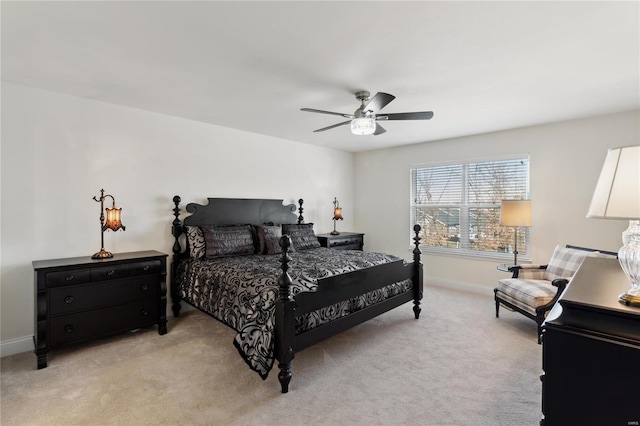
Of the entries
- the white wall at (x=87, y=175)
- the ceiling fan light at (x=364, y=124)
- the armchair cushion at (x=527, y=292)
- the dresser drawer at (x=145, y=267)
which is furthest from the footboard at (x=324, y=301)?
the white wall at (x=87, y=175)

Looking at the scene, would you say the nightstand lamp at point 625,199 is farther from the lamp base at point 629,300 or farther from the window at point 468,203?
the window at point 468,203

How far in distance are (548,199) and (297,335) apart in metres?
3.89

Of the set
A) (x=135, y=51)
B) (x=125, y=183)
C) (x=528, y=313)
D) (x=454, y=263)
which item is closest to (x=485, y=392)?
(x=528, y=313)

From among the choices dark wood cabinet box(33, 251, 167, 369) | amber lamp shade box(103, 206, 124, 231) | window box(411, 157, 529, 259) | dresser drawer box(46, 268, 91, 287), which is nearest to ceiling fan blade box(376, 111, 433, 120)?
window box(411, 157, 529, 259)

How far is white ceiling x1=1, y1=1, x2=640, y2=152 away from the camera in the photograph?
182 cm

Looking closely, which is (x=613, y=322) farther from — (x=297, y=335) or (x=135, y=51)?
(x=135, y=51)

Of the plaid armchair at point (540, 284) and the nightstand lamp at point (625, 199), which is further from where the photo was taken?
the plaid armchair at point (540, 284)

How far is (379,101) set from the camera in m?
2.53

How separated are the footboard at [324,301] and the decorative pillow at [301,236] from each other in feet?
4.85

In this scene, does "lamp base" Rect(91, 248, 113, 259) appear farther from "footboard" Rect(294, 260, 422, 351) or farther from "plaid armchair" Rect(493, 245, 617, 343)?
"plaid armchair" Rect(493, 245, 617, 343)

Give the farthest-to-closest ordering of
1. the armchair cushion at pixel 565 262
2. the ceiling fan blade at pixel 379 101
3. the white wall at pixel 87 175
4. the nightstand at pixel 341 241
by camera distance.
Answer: the nightstand at pixel 341 241 → the armchair cushion at pixel 565 262 → the white wall at pixel 87 175 → the ceiling fan blade at pixel 379 101

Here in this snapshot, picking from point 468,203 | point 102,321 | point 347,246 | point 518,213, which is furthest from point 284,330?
point 468,203

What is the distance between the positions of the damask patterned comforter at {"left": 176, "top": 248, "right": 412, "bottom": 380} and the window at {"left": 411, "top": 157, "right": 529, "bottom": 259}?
6.33 ft

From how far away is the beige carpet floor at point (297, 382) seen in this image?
1.98 metres
